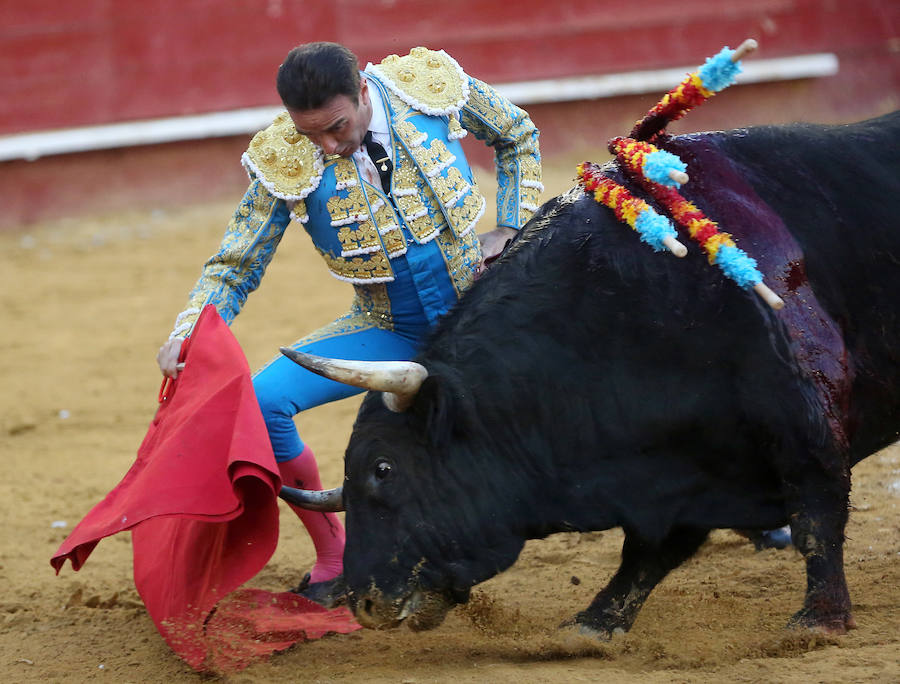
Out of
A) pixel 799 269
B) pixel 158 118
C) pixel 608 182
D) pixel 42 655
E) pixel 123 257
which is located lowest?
pixel 42 655

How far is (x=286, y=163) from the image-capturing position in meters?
3.04

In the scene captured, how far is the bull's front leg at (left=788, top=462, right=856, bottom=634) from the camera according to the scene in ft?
8.87

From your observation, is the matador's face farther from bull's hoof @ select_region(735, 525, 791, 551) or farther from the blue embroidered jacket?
bull's hoof @ select_region(735, 525, 791, 551)

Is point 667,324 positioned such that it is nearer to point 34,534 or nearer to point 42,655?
point 42,655

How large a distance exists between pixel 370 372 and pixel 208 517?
0.59m

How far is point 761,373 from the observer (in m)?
2.64

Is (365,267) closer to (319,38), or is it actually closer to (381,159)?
(381,159)

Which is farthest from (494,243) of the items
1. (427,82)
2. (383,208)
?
(427,82)

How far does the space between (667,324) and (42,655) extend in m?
1.87

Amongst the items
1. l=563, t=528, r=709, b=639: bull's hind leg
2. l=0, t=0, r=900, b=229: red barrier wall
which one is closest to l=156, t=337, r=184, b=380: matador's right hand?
l=563, t=528, r=709, b=639: bull's hind leg

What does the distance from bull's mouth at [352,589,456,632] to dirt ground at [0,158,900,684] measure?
124 mm

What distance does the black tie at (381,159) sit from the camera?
306 cm

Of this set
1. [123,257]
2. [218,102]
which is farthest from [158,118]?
[123,257]

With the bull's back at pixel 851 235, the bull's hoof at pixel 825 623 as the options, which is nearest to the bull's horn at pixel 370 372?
the bull's back at pixel 851 235
